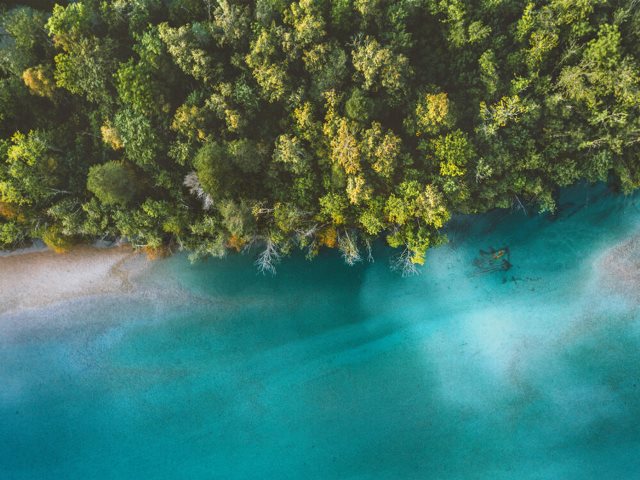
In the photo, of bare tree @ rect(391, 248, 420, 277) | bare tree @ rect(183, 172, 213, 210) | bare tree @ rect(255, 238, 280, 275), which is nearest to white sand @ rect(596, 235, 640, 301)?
bare tree @ rect(391, 248, 420, 277)

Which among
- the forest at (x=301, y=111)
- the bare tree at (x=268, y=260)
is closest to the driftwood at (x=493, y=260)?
the forest at (x=301, y=111)

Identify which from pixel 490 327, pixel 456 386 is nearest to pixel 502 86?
pixel 490 327

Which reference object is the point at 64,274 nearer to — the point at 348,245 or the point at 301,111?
the point at 348,245

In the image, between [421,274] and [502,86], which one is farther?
[421,274]

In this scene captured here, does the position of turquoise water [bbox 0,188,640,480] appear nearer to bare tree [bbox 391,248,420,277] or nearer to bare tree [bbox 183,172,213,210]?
bare tree [bbox 391,248,420,277]

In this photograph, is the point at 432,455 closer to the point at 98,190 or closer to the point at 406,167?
the point at 406,167

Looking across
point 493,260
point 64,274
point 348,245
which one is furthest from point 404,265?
point 64,274
